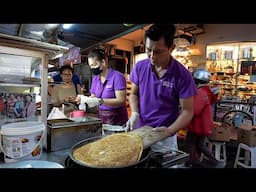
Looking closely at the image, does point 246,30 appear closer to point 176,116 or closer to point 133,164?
point 176,116

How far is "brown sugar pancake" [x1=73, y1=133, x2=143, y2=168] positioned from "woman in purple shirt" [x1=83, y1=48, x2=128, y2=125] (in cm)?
85

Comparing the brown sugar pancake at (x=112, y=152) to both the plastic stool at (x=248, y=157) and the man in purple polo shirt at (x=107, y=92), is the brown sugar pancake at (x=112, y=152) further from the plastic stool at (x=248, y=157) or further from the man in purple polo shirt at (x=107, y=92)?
the plastic stool at (x=248, y=157)

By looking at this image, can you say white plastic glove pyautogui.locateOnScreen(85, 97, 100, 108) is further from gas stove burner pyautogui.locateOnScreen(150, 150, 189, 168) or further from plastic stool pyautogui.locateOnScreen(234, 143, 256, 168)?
plastic stool pyautogui.locateOnScreen(234, 143, 256, 168)

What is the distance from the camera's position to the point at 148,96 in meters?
1.22

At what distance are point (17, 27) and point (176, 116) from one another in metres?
1.27

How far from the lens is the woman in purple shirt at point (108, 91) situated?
6.04ft

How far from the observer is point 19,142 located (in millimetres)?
820

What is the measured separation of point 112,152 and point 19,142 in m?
0.38

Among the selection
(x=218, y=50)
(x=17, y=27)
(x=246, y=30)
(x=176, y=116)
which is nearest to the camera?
(x=176, y=116)

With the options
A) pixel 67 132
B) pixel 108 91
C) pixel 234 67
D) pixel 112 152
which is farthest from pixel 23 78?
pixel 234 67

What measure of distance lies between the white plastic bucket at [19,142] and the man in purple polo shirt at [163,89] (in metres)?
0.54

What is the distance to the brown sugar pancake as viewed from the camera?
0.79 m

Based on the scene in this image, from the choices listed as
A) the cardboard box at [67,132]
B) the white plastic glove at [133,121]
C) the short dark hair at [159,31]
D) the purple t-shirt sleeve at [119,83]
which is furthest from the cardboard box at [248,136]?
the cardboard box at [67,132]
